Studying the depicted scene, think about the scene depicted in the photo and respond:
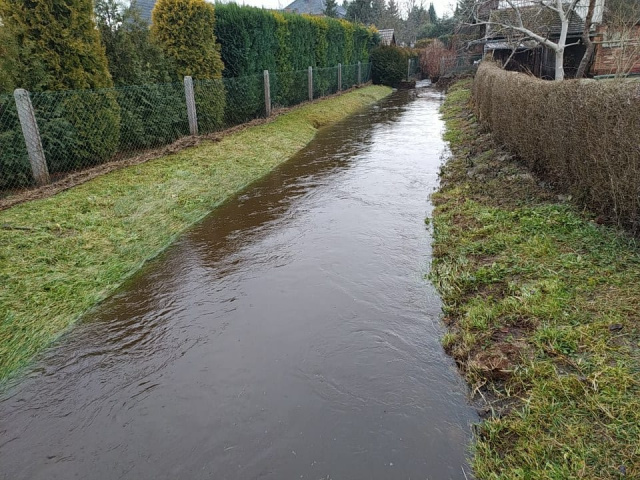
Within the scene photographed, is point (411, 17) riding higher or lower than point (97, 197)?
higher

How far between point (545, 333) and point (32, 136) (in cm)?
753

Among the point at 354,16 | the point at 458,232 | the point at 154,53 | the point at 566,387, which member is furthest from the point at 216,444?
the point at 354,16

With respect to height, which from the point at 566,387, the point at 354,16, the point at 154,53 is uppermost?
the point at 354,16

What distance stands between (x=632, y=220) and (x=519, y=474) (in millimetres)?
2992

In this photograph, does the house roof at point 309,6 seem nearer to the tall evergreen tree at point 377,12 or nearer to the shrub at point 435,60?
the tall evergreen tree at point 377,12

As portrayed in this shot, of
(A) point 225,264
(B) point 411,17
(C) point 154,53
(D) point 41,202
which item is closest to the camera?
(A) point 225,264

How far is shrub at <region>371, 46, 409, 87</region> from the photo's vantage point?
29.3 metres

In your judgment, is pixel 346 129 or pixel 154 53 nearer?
pixel 154 53

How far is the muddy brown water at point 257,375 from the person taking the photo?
8.39ft

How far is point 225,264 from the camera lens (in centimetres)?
512

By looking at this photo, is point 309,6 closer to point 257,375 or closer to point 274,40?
point 274,40

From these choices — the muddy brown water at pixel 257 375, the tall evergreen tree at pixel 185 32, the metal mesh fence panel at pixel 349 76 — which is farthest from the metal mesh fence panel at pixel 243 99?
the metal mesh fence panel at pixel 349 76

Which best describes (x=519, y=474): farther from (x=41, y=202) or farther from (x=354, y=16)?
(x=354, y=16)

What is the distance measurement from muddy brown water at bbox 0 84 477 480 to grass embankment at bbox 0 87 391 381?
0.27m
